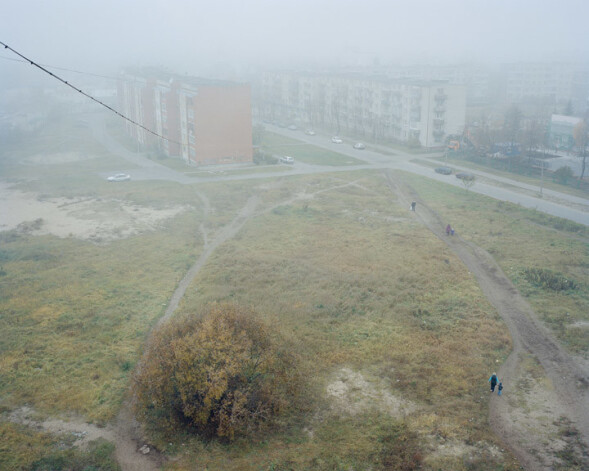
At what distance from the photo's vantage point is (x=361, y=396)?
1093cm

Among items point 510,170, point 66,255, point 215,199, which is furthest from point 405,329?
point 510,170

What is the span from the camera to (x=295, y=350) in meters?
12.6

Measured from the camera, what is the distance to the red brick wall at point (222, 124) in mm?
34000

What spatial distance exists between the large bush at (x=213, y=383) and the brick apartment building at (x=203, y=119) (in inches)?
1018

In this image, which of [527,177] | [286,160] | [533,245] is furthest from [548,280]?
[286,160]

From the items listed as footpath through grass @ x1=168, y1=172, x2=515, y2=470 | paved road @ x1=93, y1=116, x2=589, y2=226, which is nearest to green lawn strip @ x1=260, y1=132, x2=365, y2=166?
paved road @ x1=93, y1=116, x2=589, y2=226

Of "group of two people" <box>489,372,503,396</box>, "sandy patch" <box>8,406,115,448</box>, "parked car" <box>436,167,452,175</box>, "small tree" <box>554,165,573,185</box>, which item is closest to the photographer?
"sandy patch" <box>8,406,115,448</box>

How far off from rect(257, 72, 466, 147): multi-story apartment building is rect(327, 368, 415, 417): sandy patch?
32.8 metres

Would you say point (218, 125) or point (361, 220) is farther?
point (218, 125)

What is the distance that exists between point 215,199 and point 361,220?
8547 millimetres

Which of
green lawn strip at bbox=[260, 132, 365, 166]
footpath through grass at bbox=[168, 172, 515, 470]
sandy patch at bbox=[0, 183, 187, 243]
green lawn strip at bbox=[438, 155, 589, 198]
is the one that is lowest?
footpath through grass at bbox=[168, 172, 515, 470]

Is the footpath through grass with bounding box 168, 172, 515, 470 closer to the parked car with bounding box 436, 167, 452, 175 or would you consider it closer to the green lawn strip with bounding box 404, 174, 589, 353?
the green lawn strip with bounding box 404, 174, 589, 353

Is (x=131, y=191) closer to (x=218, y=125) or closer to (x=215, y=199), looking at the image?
(x=215, y=199)

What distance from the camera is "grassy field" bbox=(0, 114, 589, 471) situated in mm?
9492
